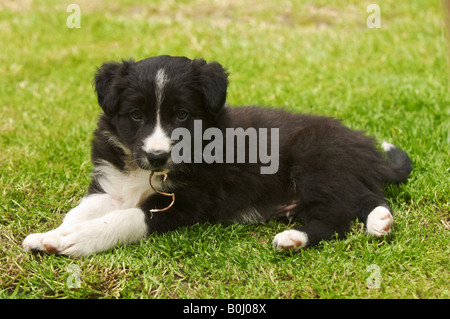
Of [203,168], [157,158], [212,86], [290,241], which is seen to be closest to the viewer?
[157,158]

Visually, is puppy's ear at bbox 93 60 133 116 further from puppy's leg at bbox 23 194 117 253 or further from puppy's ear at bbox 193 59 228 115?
puppy's leg at bbox 23 194 117 253

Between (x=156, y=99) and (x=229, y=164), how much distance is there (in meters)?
0.74

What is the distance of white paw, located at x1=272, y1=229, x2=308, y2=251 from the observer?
3.20 metres

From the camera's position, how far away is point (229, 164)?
3611 mm

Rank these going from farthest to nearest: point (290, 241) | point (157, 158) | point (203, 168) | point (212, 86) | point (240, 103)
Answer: point (240, 103), point (203, 168), point (212, 86), point (290, 241), point (157, 158)

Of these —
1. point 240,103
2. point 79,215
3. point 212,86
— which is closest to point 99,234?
point 79,215

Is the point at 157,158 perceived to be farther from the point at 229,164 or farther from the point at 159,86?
the point at 229,164

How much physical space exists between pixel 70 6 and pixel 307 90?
529cm

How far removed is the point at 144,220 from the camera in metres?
3.26

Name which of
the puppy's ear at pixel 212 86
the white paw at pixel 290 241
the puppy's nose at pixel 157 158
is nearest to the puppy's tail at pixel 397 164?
the white paw at pixel 290 241

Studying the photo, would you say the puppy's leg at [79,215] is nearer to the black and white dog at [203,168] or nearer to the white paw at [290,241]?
the black and white dog at [203,168]

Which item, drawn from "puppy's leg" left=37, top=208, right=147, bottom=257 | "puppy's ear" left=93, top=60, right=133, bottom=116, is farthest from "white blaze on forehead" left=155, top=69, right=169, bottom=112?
"puppy's leg" left=37, top=208, right=147, bottom=257

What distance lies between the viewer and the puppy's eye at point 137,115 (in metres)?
3.24
